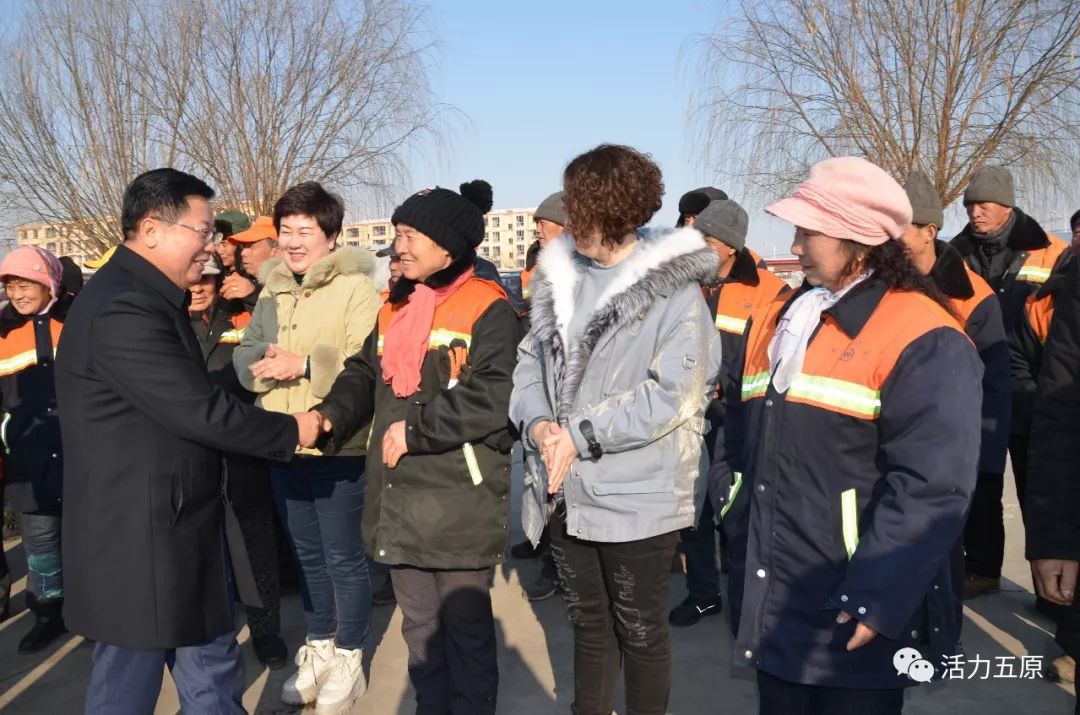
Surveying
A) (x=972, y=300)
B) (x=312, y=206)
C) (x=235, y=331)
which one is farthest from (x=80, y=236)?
(x=972, y=300)

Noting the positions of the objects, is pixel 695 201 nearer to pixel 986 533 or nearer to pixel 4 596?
pixel 986 533

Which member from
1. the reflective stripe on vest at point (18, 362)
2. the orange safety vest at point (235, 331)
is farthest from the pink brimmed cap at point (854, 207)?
the reflective stripe on vest at point (18, 362)

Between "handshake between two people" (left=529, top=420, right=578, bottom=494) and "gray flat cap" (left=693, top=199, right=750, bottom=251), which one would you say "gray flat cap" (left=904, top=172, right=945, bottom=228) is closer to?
"gray flat cap" (left=693, top=199, right=750, bottom=251)

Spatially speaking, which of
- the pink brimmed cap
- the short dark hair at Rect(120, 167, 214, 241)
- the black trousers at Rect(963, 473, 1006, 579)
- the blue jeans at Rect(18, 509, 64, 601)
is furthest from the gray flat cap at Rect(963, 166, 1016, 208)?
the blue jeans at Rect(18, 509, 64, 601)

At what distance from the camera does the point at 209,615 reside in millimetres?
2574

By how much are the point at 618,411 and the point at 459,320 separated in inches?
30.5

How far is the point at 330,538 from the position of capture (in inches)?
144

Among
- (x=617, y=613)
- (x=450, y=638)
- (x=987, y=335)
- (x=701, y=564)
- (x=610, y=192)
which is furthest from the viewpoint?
(x=701, y=564)

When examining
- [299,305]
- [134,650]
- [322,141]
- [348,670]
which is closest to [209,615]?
[134,650]

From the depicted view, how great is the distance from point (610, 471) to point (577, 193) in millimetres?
856

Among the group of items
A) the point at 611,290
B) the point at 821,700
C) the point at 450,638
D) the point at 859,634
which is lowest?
the point at 450,638

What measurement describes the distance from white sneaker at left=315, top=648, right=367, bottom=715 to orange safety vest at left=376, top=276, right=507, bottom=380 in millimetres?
1458

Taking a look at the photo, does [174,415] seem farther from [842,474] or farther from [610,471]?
[842,474]

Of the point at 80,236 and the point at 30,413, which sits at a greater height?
the point at 80,236
